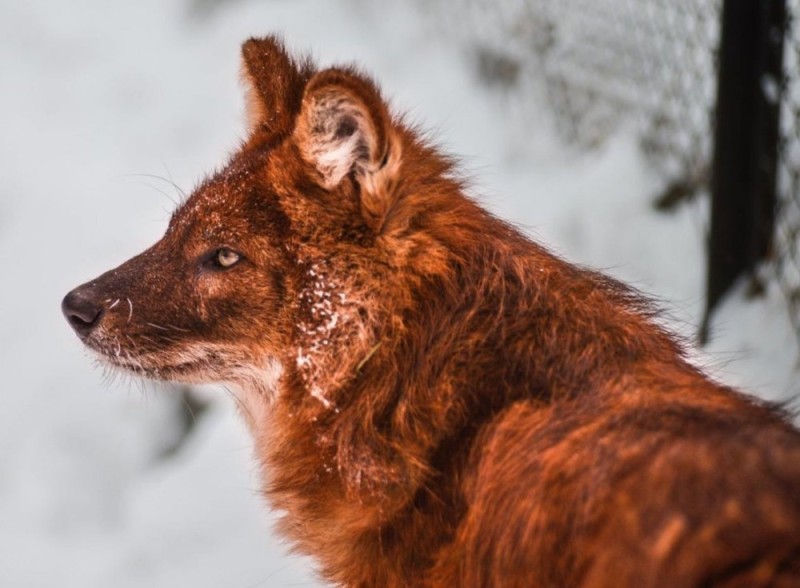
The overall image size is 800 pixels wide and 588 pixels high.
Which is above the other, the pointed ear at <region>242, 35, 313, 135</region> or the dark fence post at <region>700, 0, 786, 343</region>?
the pointed ear at <region>242, 35, 313, 135</region>

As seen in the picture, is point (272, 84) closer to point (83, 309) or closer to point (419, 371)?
point (83, 309)

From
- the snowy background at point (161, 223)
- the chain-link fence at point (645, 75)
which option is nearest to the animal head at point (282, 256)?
the snowy background at point (161, 223)

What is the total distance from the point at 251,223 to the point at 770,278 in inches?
118

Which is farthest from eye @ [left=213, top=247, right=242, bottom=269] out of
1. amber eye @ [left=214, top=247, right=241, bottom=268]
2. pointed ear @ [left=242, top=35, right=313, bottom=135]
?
pointed ear @ [left=242, top=35, right=313, bottom=135]

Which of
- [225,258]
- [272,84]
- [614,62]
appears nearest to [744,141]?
[614,62]

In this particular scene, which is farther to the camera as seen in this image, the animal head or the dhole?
the animal head

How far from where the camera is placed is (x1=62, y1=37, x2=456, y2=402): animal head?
10.6 feet

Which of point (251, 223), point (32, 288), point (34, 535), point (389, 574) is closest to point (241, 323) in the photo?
point (251, 223)

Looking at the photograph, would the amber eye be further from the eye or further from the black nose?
the black nose

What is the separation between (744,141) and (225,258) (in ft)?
9.57

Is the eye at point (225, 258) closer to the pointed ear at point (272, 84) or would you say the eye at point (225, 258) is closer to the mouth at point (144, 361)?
the mouth at point (144, 361)

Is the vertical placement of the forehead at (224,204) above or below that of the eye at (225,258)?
above

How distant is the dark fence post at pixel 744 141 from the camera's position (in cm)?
528

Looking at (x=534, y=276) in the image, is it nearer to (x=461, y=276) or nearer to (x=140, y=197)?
(x=461, y=276)
